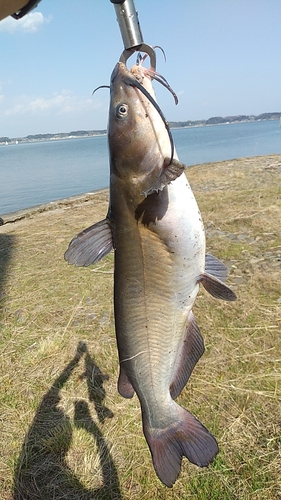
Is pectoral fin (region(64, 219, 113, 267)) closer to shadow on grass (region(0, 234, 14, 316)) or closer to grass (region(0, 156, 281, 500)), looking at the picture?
grass (region(0, 156, 281, 500))

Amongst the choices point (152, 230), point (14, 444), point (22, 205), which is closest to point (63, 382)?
point (14, 444)

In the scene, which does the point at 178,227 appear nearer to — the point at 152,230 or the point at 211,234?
the point at 152,230

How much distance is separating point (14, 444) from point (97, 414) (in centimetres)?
71

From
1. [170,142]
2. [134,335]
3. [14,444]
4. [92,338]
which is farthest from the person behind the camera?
[92,338]

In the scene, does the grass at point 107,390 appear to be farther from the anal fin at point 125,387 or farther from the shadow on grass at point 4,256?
the anal fin at point 125,387

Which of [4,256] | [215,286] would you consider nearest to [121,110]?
[215,286]

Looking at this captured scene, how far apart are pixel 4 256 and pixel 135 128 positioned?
592 centimetres

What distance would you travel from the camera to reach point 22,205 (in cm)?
2055

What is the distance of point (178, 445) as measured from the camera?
6.30 ft

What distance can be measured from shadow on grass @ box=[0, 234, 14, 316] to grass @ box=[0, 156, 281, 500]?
0.11 feet

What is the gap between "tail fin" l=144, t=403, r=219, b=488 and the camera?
187cm

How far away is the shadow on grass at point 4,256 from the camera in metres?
5.82

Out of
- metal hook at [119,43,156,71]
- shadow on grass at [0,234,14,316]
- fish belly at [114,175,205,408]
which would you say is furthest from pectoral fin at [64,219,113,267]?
shadow on grass at [0,234,14,316]

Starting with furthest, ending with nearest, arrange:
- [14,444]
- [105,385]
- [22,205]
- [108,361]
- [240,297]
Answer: [22,205], [240,297], [108,361], [105,385], [14,444]
